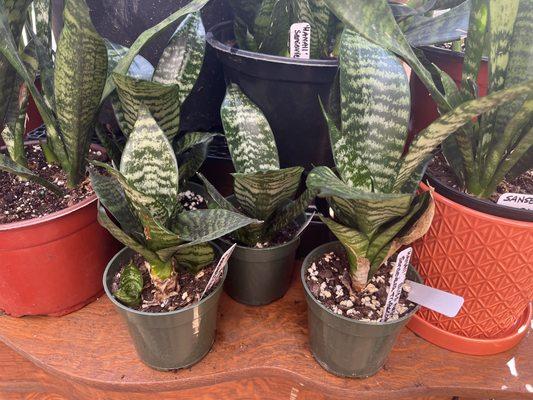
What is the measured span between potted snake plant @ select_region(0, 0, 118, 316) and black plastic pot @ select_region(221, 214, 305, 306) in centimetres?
23

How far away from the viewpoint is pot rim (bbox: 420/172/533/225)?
55 centimetres

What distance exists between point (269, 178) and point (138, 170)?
0.17 m

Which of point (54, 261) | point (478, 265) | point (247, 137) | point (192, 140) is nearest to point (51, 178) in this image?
point (54, 261)

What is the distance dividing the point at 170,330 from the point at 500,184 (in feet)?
1.71

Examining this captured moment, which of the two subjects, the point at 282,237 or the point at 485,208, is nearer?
the point at 485,208

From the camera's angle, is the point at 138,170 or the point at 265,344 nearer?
the point at 138,170

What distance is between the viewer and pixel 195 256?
24.0 inches

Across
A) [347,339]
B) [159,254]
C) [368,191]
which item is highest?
[368,191]

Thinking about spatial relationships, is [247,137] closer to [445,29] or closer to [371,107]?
[371,107]

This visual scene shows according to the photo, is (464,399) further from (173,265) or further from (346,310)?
(173,265)

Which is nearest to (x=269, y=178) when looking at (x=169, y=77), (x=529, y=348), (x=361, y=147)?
(x=361, y=147)

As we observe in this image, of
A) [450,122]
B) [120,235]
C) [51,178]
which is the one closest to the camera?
[450,122]

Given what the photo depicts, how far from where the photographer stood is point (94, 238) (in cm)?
70

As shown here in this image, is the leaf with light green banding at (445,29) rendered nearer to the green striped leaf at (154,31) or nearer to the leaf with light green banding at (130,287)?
the green striped leaf at (154,31)
